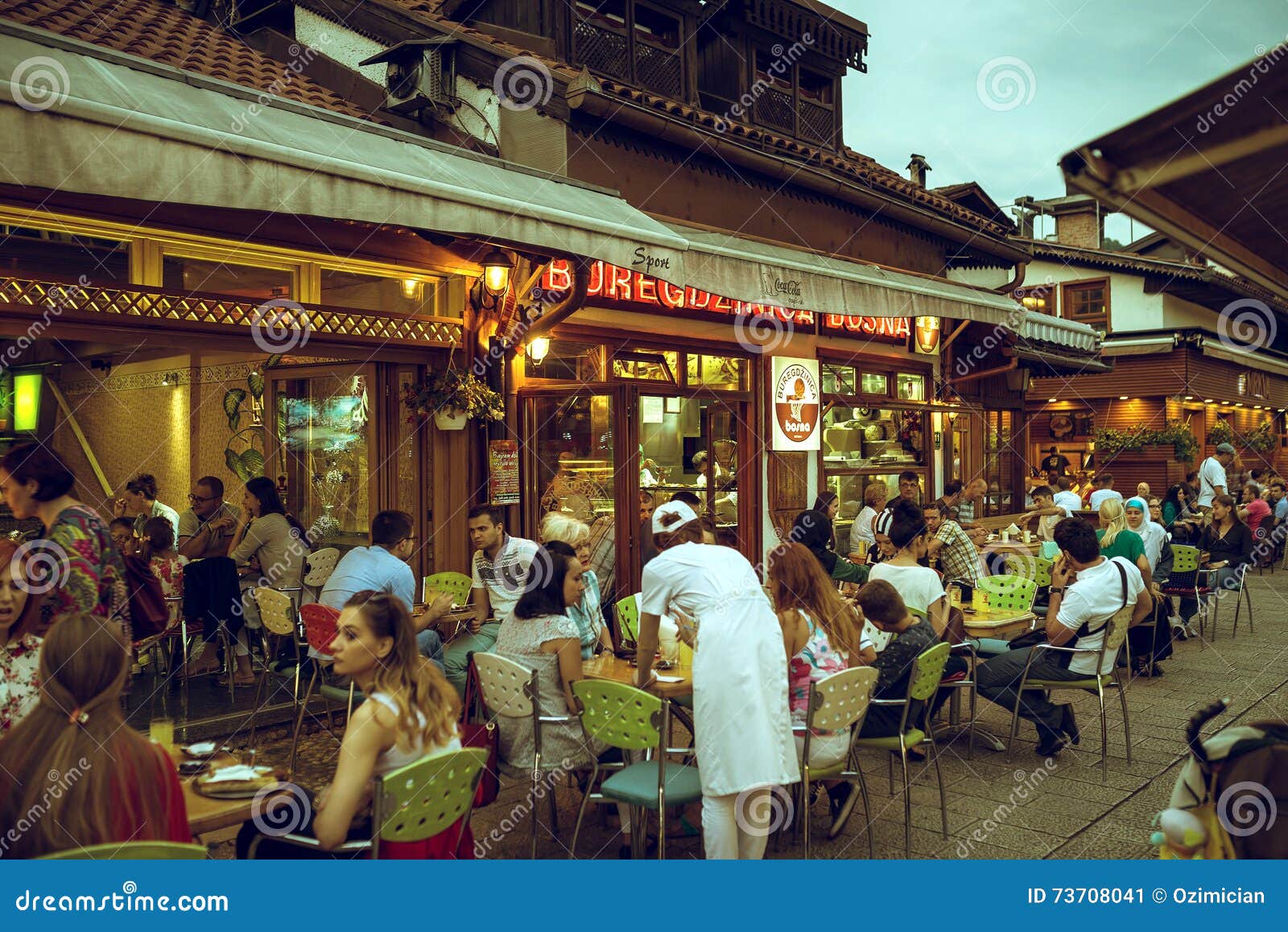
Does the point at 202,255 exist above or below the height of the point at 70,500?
above

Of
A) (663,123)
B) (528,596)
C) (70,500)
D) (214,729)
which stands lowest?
(214,729)

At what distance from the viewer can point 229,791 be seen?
339 cm

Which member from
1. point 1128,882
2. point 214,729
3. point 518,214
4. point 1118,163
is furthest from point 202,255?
point 1128,882

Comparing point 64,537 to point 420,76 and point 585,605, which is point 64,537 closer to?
point 585,605

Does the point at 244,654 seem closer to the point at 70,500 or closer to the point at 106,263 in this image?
the point at 106,263

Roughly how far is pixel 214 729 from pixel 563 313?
4.18 meters

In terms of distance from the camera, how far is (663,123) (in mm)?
9477
